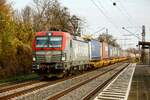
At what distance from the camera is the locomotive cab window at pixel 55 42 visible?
26.5m

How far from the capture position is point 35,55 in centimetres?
2633

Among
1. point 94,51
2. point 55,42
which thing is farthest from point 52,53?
point 94,51

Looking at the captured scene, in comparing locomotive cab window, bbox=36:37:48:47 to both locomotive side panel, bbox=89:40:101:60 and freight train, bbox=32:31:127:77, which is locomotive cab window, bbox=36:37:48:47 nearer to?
freight train, bbox=32:31:127:77

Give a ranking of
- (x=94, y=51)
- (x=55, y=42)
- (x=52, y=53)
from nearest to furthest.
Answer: (x=52, y=53), (x=55, y=42), (x=94, y=51)

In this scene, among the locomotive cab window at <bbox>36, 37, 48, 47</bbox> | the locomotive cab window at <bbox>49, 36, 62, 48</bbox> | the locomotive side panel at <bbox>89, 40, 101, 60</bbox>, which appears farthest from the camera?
the locomotive side panel at <bbox>89, 40, 101, 60</bbox>

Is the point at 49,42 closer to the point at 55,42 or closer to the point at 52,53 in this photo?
the point at 55,42

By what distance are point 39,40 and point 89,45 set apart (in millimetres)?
14020

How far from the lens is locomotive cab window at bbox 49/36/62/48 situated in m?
26.5

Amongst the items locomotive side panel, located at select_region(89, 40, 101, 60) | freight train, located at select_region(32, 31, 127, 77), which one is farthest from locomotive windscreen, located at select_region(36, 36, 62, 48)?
locomotive side panel, located at select_region(89, 40, 101, 60)

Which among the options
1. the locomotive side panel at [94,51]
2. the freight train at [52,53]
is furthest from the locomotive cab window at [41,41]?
the locomotive side panel at [94,51]

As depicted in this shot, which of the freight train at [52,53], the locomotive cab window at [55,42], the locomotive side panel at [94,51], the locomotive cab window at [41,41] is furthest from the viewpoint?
the locomotive side panel at [94,51]

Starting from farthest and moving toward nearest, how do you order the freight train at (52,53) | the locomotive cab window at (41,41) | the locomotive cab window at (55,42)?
the locomotive cab window at (41,41) → the locomotive cab window at (55,42) → the freight train at (52,53)

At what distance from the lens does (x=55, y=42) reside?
87.7 feet

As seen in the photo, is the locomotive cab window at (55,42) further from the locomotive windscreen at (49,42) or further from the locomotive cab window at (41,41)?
the locomotive cab window at (41,41)
